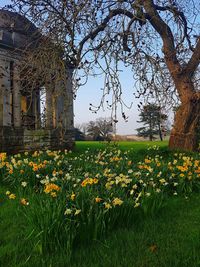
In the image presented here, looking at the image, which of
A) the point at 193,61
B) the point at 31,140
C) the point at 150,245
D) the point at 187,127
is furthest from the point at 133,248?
the point at 31,140

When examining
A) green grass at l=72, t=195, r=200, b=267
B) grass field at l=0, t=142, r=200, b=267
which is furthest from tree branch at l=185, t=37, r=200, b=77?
green grass at l=72, t=195, r=200, b=267

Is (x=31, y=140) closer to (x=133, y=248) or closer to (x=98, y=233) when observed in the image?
(x=98, y=233)

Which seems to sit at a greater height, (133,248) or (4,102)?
(4,102)

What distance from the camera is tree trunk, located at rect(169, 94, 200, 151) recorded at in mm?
11484

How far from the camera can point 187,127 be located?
38.6ft

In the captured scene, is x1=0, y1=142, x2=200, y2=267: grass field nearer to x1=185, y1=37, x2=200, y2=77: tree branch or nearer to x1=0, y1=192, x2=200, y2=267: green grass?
x1=0, y1=192, x2=200, y2=267: green grass

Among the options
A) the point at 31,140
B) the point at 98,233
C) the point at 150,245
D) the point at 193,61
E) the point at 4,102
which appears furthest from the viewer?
the point at 31,140

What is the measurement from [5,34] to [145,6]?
7.42 m

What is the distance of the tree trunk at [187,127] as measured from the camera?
1148 centimetres

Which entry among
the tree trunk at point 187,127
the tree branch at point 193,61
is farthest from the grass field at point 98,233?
the tree branch at point 193,61

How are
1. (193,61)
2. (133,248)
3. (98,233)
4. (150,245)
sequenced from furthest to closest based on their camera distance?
(193,61), (98,233), (150,245), (133,248)

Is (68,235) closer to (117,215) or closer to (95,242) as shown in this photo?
(95,242)

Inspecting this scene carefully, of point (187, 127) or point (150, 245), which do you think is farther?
point (187, 127)

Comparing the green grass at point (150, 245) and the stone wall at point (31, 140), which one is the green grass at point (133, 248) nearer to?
the green grass at point (150, 245)
